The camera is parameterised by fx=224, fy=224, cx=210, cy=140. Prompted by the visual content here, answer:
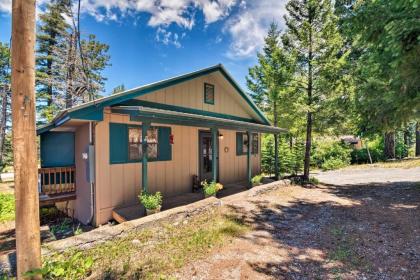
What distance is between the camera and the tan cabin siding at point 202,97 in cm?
764

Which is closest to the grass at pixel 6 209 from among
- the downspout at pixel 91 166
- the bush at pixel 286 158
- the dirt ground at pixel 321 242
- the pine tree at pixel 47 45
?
the downspout at pixel 91 166

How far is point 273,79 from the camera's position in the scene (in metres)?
11.8

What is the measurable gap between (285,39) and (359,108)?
5.72 m

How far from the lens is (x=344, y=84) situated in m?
10.2

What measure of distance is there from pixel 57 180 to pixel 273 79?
10.5 m

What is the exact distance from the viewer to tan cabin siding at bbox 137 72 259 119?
764cm

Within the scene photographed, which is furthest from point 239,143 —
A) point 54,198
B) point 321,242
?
point 54,198

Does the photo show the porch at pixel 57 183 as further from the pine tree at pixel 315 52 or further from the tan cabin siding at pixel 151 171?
the pine tree at pixel 315 52

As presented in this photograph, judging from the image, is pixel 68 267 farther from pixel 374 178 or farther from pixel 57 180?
pixel 374 178

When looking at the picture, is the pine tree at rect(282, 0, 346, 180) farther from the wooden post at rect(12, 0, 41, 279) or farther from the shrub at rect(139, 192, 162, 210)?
the wooden post at rect(12, 0, 41, 279)

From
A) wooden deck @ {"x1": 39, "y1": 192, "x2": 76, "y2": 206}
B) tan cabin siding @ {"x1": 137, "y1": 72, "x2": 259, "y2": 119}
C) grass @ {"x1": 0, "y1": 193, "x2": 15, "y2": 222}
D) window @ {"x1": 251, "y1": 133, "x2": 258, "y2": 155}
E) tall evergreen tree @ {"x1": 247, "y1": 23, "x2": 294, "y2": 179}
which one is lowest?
grass @ {"x1": 0, "y1": 193, "x2": 15, "y2": 222}

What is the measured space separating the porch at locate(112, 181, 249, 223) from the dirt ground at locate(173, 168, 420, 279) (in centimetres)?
93

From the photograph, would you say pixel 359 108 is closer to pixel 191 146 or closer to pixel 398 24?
pixel 398 24

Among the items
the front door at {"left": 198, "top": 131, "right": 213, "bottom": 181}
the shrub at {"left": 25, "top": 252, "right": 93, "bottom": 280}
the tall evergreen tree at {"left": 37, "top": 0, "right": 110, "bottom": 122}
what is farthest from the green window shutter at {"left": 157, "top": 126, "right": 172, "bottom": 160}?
the tall evergreen tree at {"left": 37, "top": 0, "right": 110, "bottom": 122}
